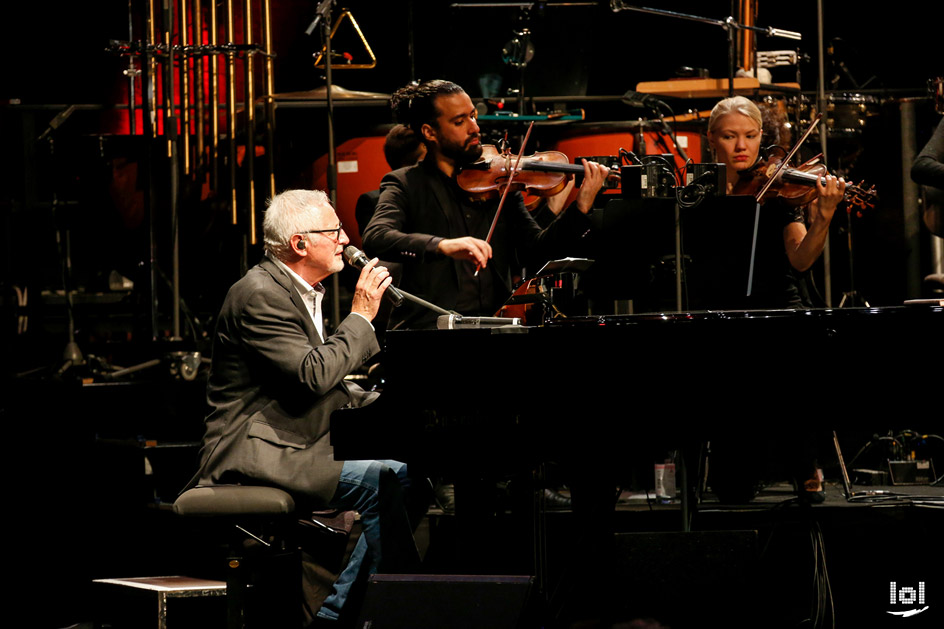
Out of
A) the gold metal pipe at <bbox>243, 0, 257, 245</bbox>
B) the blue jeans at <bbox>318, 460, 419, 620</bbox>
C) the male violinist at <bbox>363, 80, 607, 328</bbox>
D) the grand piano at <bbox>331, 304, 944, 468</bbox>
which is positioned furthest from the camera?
the gold metal pipe at <bbox>243, 0, 257, 245</bbox>

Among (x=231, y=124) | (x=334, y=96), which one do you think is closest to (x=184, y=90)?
(x=231, y=124)

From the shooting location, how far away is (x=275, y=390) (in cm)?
319

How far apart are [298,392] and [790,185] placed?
176 centimetres

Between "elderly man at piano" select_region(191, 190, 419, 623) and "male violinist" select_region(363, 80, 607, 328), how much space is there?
1.44ft

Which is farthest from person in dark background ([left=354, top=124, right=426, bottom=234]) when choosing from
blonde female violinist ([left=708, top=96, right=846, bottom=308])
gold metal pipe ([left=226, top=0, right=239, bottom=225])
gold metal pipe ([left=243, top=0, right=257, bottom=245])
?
blonde female violinist ([left=708, top=96, right=846, bottom=308])

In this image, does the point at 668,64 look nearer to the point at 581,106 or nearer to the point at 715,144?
the point at 581,106

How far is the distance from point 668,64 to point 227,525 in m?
5.37

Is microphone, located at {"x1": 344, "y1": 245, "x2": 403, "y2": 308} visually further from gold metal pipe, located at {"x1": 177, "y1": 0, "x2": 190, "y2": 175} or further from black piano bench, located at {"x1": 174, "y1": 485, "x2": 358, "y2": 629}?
→ gold metal pipe, located at {"x1": 177, "y1": 0, "x2": 190, "y2": 175}

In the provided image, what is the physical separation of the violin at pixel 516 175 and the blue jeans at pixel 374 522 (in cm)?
Result: 111

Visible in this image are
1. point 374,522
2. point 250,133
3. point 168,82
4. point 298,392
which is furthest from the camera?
point 250,133

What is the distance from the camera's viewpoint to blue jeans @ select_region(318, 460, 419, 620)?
3266 millimetres

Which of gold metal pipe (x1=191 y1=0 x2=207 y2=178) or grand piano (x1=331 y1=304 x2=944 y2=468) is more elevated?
gold metal pipe (x1=191 y1=0 x2=207 y2=178)

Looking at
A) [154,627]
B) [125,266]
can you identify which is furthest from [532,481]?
[125,266]

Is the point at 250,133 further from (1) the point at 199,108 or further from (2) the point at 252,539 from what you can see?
(2) the point at 252,539
